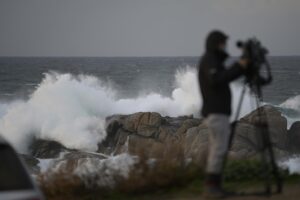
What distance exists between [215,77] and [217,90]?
0.23 meters

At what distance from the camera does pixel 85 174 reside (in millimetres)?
8617

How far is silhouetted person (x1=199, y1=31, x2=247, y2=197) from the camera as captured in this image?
6.65m

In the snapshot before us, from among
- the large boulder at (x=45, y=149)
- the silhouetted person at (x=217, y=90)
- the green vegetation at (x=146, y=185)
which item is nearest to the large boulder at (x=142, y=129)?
the large boulder at (x=45, y=149)

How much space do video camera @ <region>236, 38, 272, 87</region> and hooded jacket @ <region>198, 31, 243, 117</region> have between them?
162 mm

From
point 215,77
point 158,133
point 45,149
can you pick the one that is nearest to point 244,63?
point 215,77

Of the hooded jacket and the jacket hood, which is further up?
the jacket hood

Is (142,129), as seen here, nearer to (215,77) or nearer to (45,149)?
(45,149)

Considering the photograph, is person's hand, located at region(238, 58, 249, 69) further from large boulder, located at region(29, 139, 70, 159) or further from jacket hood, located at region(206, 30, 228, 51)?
large boulder, located at region(29, 139, 70, 159)

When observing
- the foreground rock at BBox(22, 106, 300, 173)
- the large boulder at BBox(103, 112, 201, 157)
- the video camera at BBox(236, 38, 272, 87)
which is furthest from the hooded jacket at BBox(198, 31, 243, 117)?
the large boulder at BBox(103, 112, 201, 157)

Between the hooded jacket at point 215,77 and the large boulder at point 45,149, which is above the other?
the hooded jacket at point 215,77

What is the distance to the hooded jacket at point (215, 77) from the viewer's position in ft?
21.8

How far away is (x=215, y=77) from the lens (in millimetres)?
6637

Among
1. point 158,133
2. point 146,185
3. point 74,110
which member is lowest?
point 74,110

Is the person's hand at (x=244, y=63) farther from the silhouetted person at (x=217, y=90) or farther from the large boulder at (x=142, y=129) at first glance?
the large boulder at (x=142, y=129)
